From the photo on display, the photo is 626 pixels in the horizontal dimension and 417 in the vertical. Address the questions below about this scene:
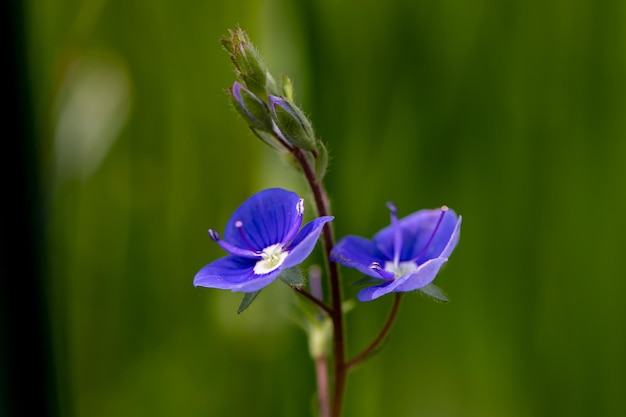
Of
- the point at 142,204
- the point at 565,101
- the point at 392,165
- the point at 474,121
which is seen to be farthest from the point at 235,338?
the point at 565,101

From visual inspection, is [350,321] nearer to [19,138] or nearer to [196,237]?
[196,237]

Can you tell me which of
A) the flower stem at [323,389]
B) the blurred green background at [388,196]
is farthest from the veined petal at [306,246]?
the blurred green background at [388,196]

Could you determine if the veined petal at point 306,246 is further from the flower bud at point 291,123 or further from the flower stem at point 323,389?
the flower stem at point 323,389

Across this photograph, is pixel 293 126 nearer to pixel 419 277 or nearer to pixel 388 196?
Result: pixel 419 277

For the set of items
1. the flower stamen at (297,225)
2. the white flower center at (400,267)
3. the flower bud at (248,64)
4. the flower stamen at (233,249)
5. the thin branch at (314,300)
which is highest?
the flower bud at (248,64)

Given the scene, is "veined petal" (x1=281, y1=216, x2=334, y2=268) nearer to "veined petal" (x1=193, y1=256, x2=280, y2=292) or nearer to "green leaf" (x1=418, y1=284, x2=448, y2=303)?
"veined petal" (x1=193, y1=256, x2=280, y2=292)

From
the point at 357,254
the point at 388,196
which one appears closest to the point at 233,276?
the point at 357,254

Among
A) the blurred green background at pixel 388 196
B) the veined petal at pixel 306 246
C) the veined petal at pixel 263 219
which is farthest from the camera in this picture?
the blurred green background at pixel 388 196

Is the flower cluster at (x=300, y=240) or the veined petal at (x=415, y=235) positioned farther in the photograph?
the veined petal at (x=415, y=235)
